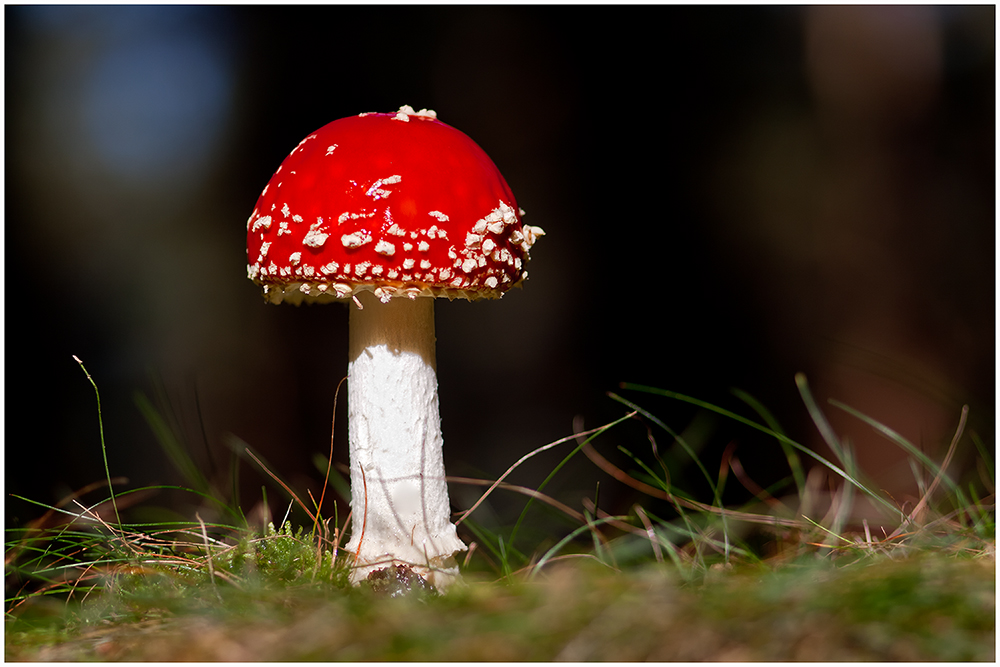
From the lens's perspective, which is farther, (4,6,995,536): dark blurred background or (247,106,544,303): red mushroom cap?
(4,6,995,536): dark blurred background

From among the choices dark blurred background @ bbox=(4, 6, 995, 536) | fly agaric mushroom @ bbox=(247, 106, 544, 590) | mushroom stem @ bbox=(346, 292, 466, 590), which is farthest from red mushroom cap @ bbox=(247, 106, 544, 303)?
dark blurred background @ bbox=(4, 6, 995, 536)

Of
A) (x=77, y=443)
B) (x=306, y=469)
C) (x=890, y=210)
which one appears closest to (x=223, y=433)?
(x=306, y=469)

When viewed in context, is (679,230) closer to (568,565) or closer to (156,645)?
(568,565)

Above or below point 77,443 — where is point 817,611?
above

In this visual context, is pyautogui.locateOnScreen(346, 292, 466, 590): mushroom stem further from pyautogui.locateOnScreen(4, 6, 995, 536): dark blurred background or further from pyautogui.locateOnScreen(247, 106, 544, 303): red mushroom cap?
pyautogui.locateOnScreen(4, 6, 995, 536): dark blurred background

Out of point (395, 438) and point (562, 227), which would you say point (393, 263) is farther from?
point (562, 227)

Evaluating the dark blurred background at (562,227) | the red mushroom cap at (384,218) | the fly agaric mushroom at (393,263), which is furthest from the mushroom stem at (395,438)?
the dark blurred background at (562,227)

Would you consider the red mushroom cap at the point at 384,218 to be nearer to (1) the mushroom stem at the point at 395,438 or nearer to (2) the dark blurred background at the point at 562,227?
(1) the mushroom stem at the point at 395,438
